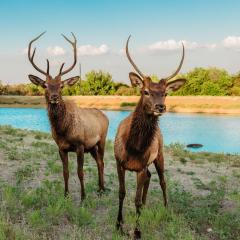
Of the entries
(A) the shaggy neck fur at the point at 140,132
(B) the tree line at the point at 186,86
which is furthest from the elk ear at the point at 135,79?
(B) the tree line at the point at 186,86

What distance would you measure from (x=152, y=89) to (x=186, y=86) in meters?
86.9

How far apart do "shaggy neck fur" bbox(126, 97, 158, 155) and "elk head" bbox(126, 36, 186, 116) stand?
0.21 m

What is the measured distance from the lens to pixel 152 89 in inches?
280

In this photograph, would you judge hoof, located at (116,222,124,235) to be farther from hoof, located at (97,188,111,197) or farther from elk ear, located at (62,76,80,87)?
elk ear, located at (62,76,80,87)

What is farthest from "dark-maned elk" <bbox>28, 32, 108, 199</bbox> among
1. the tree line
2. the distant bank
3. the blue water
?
the tree line

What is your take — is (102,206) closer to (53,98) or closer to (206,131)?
(53,98)

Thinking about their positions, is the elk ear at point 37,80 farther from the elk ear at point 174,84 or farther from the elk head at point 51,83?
the elk ear at point 174,84

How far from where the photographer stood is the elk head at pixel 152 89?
691 cm

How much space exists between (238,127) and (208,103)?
66.0 feet

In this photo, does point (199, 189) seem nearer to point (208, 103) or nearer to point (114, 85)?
point (208, 103)

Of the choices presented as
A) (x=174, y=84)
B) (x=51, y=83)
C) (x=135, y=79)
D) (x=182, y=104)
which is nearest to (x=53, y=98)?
(x=51, y=83)

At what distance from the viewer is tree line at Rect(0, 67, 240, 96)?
8975 centimetres

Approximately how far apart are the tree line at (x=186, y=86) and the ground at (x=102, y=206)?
74.2 metres

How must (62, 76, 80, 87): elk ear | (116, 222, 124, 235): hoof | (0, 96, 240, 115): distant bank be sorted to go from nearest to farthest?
(116, 222, 124, 235): hoof < (62, 76, 80, 87): elk ear < (0, 96, 240, 115): distant bank
